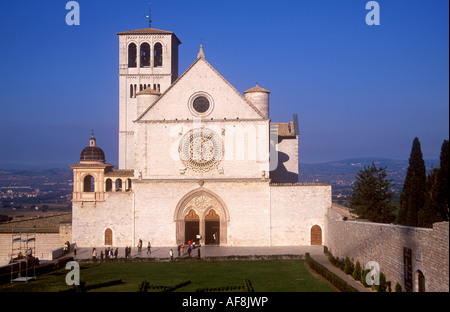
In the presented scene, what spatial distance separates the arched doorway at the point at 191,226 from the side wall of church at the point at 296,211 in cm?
597

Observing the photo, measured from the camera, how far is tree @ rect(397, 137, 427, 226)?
85.4ft

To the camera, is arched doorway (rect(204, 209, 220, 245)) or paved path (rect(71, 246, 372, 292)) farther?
arched doorway (rect(204, 209, 220, 245))

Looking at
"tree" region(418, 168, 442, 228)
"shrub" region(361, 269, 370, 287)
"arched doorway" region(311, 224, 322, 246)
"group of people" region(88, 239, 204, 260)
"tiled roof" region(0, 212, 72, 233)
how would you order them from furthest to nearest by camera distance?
"tiled roof" region(0, 212, 72, 233) < "arched doorway" region(311, 224, 322, 246) < "group of people" region(88, 239, 204, 260) < "shrub" region(361, 269, 370, 287) < "tree" region(418, 168, 442, 228)

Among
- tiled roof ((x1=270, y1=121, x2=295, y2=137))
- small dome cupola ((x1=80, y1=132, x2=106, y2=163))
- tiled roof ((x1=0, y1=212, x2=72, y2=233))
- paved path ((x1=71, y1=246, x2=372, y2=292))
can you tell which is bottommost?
paved path ((x1=71, y1=246, x2=372, y2=292))

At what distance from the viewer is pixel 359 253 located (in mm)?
30031

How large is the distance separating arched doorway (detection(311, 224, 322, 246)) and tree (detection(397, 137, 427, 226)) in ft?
46.3

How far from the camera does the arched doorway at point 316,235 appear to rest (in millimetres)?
41719

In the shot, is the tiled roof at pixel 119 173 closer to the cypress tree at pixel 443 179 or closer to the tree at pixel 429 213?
the tree at pixel 429 213

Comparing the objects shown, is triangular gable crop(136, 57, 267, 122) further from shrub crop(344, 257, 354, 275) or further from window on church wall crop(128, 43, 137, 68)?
window on church wall crop(128, 43, 137, 68)

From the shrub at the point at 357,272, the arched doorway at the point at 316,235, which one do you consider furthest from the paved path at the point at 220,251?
the shrub at the point at 357,272

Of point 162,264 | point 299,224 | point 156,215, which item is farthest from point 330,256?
point 156,215

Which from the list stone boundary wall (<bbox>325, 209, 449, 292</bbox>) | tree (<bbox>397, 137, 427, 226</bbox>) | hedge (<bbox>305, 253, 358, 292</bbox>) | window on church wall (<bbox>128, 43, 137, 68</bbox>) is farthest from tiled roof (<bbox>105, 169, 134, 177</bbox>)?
tree (<bbox>397, 137, 427, 226</bbox>)

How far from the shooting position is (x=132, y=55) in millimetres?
60344

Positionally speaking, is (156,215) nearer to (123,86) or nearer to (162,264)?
(162,264)
